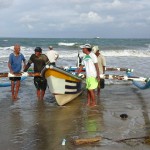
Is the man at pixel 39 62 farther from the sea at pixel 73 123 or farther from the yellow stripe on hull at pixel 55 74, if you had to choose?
the yellow stripe on hull at pixel 55 74

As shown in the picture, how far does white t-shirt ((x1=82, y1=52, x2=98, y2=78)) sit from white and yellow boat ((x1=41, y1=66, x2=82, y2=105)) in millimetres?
548

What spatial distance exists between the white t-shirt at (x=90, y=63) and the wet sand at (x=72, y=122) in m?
0.87

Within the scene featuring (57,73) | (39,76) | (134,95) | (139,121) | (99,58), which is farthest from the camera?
(134,95)

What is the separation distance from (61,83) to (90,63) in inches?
34.5

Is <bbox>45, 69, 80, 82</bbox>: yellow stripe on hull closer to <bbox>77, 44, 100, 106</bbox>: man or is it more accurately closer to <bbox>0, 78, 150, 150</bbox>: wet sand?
<bbox>77, 44, 100, 106</bbox>: man

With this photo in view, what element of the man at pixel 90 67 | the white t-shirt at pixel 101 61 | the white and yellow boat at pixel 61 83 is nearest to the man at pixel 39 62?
the white and yellow boat at pixel 61 83

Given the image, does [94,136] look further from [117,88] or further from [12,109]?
[117,88]

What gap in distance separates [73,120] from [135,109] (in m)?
1.87

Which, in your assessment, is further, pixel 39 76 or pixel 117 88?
pixel 117 88

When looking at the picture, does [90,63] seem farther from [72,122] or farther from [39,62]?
[72,122]

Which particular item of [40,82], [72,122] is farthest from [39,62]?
[72,122]

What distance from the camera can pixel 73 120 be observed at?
279 inches

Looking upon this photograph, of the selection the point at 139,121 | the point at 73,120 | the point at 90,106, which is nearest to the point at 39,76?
the point at 90,106

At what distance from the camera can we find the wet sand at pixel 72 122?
18.0ft
